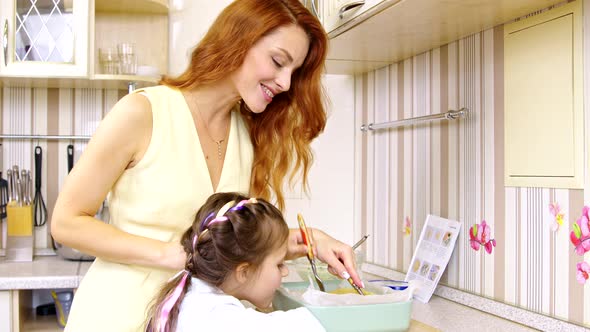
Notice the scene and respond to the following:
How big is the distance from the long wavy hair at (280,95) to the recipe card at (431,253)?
0.41 m

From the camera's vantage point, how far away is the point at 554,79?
4.28 feet

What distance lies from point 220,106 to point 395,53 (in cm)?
64

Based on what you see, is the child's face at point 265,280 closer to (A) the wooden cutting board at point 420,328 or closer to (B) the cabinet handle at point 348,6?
(A) the wooden cutting board at point 420,328

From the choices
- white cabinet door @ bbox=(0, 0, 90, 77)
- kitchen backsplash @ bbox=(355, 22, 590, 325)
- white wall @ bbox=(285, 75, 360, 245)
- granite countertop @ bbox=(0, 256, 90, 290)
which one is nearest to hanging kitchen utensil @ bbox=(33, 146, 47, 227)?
granite countertop @ bbox=(0, 256, 90, 290)

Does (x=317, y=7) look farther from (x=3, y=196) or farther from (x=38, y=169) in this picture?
(x=3, y=196)

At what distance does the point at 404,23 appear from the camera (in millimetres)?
1492

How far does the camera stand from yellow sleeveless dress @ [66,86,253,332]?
1.25m

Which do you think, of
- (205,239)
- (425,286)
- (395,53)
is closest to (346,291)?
(205,239)

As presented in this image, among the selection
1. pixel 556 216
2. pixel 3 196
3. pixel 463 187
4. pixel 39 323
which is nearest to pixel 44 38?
pixel 3 196

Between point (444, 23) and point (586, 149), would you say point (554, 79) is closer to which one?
point (586, 149)

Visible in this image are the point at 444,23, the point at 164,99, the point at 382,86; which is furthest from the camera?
the point at 382,86

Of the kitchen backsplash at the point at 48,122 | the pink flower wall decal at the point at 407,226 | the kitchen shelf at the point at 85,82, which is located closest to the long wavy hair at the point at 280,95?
the pink flower wall decal at the point at 407,226

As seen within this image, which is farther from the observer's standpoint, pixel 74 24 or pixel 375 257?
pixel 74 24

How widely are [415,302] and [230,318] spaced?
0.73 meters
